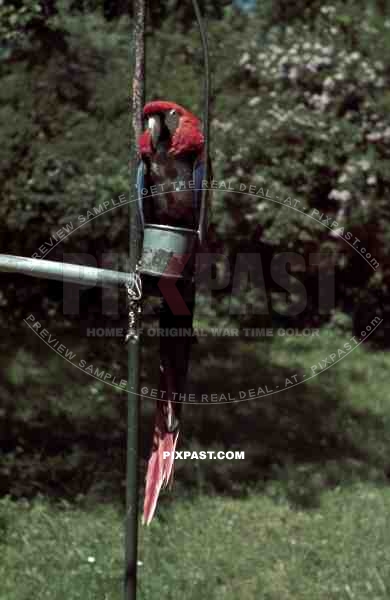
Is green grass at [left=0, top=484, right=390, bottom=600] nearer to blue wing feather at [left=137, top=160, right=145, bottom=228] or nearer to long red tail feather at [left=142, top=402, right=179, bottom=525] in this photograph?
long red tail feather at [left=142, top=402, right=179, bottom=525]

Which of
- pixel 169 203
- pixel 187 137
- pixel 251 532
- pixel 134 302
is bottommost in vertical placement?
pixel 251 532

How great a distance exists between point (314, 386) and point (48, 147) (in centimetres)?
285

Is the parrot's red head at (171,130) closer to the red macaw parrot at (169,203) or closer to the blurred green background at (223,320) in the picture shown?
the red macaw parrot at (169,203)

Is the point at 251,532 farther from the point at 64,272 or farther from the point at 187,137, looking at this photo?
the point at 187,137

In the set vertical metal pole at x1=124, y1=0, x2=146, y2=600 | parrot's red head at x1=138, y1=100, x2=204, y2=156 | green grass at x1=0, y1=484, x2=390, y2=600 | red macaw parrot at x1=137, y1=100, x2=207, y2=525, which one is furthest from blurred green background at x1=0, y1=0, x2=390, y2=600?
parrot's red head at x1=138, y1=100, x2=204, y2=156

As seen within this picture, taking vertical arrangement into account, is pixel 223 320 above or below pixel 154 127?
below

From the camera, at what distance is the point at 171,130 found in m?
2.22

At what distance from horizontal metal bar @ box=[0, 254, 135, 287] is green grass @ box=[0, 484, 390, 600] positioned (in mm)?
2410

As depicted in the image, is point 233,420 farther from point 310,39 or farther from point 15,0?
point 310,39

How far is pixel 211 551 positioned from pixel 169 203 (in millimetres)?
2765

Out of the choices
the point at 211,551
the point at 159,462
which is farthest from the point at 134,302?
the point at 211,551

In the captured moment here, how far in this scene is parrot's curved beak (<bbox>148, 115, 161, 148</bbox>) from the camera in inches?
86.9

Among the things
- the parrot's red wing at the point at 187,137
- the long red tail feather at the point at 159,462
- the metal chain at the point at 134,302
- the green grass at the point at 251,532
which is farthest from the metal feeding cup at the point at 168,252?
the green grass at the point at 251,532

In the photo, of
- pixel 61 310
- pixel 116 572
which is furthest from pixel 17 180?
pixel 116 572
